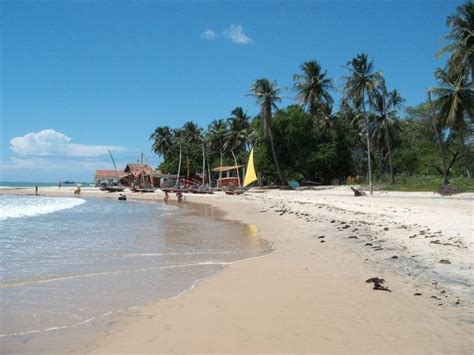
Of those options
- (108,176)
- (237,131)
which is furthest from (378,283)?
(108,176)

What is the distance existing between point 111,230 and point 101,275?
31.2 feet

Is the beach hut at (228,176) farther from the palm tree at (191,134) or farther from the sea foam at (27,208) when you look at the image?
the sea foam at (27,208)

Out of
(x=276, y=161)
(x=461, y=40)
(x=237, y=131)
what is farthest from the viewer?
(x=237, y=131)

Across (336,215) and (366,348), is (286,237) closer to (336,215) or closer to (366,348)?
(336,215)

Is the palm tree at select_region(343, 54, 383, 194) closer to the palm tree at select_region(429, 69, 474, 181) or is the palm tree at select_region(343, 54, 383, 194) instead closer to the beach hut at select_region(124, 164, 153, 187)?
the palm tree at select_region(429, 69, 474, 181)

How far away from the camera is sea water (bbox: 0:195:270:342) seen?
662cm

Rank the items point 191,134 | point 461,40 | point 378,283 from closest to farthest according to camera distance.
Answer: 1. point 378,283
2. point 461,40
3. point 191,134

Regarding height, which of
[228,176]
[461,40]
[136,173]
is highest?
[461,40]

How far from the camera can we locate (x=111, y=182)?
92062 millimetres

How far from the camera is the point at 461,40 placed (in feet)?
103

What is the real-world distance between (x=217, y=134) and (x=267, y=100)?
80.4 ft

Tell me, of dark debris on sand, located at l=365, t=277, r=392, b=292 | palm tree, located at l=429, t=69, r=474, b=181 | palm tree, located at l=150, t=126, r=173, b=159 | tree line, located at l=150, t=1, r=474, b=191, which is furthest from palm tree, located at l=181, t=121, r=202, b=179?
dark debris on sand, located at l=365, t=277, r=392, b=292

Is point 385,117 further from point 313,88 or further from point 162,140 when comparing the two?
point 162,140

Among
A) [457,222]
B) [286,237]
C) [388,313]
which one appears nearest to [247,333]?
[388,313]
